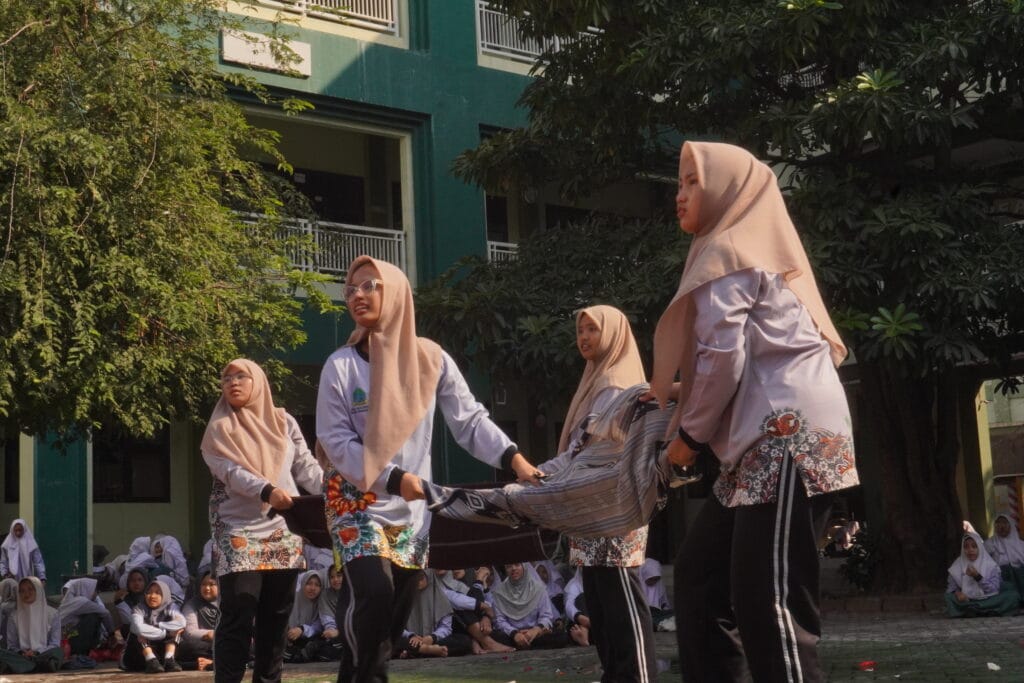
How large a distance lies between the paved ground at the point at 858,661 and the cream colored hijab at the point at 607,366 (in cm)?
Result: 272

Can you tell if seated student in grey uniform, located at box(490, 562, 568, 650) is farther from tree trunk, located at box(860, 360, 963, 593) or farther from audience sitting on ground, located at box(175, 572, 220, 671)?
tree trunk, located at box(860, 360, 963, 593)

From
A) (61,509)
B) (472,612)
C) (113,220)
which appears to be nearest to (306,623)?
(472,612)

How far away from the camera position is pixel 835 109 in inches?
440

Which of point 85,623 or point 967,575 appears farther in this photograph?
point 967,575

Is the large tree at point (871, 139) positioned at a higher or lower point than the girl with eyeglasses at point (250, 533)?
higher

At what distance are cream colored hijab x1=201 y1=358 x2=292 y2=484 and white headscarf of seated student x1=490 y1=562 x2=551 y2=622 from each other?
6.11 metres

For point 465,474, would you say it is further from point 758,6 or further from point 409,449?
point 409,449

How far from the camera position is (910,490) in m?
13.9

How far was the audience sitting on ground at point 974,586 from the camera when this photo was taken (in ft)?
42.7

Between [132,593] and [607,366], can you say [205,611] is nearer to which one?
[132,593]

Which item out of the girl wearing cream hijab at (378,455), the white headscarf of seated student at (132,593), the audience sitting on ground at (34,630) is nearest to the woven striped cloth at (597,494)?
the girl wearing cream hijab at (378,455)

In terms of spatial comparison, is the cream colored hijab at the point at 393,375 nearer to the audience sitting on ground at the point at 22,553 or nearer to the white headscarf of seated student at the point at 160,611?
the white headscarf of seated student at the point at 160,611

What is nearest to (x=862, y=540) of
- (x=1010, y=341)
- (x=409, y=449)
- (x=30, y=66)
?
(x=1010, y=341)

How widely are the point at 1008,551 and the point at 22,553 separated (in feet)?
33.6
